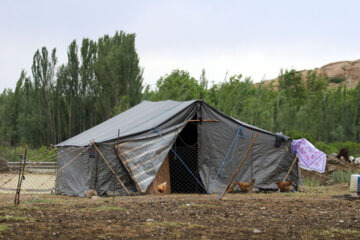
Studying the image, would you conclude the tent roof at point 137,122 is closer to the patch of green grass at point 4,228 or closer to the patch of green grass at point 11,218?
the patch of green grass at point 11,218

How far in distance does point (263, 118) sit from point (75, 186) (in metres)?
17.6

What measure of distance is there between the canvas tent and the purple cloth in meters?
0.29

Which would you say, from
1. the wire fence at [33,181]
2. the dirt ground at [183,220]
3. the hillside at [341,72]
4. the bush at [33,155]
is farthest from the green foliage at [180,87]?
the hillside at [341,72]

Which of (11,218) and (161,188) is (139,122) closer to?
(161,188)

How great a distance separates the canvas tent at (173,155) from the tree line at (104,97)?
1710 centimetres

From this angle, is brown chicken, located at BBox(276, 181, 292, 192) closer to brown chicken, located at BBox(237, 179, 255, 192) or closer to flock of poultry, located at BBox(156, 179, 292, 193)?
flock of poultry, located at BBox(156, 179, 292, 193)

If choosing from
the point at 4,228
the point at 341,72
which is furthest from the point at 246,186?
the point at 341,72

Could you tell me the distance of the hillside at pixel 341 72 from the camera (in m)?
78.7

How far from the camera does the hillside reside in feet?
258

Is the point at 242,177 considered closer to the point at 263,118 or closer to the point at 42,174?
the point at 42,174

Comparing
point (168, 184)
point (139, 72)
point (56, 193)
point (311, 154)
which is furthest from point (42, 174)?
point (139, 72)

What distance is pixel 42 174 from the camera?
2189 centimetres

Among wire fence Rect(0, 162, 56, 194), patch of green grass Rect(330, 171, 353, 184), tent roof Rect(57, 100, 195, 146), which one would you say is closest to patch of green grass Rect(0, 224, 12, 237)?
tent roof Rect(57, 100, 195, 146)

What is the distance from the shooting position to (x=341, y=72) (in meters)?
82.4
